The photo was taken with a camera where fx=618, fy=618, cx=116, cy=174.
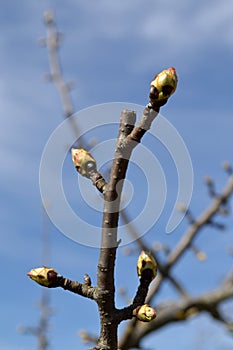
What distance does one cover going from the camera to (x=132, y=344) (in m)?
6.16

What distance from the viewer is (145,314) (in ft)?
4.94

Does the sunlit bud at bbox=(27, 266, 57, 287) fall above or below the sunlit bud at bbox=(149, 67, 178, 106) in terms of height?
below

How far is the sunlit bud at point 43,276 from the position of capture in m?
1.55

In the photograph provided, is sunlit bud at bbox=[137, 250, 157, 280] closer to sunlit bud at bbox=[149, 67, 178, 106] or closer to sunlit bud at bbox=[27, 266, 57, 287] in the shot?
sunlit bud at bbox=[27, 266, 57, 287]

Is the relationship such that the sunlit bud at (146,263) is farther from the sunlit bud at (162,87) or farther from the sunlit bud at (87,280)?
the sunlit bud at (162,87)

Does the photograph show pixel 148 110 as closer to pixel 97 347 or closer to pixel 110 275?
pixel 110 275

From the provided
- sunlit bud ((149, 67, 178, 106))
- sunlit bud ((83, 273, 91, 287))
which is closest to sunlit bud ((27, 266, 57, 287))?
sunlit bud ((83, 273, 91, 287))

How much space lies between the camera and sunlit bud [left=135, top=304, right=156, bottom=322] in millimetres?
1499

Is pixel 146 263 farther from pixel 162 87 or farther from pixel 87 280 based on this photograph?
pixel 162 87

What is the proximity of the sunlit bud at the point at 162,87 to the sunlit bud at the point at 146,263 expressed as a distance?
0.42 m

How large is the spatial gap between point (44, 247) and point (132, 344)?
1.73 metres

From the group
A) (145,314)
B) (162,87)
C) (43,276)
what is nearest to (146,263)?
(145,314)

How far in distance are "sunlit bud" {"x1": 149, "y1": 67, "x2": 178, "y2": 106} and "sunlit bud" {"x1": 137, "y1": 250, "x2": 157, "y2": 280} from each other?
0.42 metres

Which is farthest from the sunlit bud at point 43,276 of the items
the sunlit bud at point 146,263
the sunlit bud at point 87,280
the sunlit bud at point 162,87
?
the sunlit bud at point 162,87
